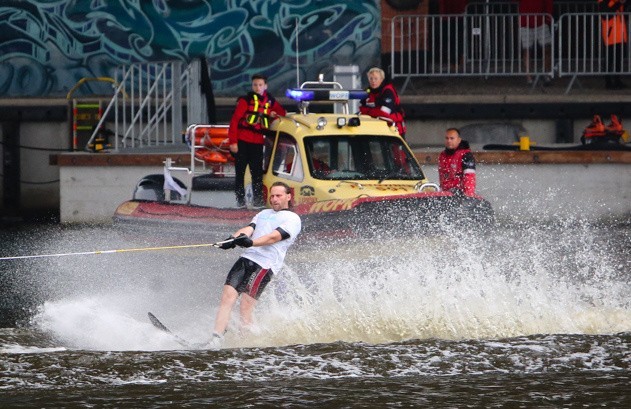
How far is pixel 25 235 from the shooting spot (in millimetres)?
19688

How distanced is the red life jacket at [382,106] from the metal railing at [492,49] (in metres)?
6.09

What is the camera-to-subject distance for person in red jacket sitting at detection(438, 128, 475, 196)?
15.3 metres

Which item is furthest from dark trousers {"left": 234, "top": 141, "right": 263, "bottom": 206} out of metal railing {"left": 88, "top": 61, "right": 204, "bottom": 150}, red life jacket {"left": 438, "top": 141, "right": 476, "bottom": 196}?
metal railing {"left": 88, "top": 61, "right": 204, "bottom": 150}

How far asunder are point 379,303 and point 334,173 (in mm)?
2694

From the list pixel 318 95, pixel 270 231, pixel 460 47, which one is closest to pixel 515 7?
pixel 460 47

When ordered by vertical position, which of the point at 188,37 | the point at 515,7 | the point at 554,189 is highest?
the point at 515,7

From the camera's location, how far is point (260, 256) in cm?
1211

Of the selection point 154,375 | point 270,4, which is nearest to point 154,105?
point 270,4

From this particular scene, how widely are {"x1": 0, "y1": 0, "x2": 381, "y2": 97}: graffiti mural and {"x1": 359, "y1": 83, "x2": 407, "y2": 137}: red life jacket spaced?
7.53 m

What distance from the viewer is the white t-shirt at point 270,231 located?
12039 millimetres

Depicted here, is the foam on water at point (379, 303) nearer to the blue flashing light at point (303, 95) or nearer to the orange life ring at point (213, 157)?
the blue flashing light at point (303, 95)

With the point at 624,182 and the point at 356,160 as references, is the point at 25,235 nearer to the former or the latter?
the point at 356,160

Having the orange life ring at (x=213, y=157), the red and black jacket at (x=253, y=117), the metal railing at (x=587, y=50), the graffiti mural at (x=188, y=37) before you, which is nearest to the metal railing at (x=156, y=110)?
the graffiti mural at (x=188, y=37)

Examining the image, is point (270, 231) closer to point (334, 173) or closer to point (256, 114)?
point (334, 173)
